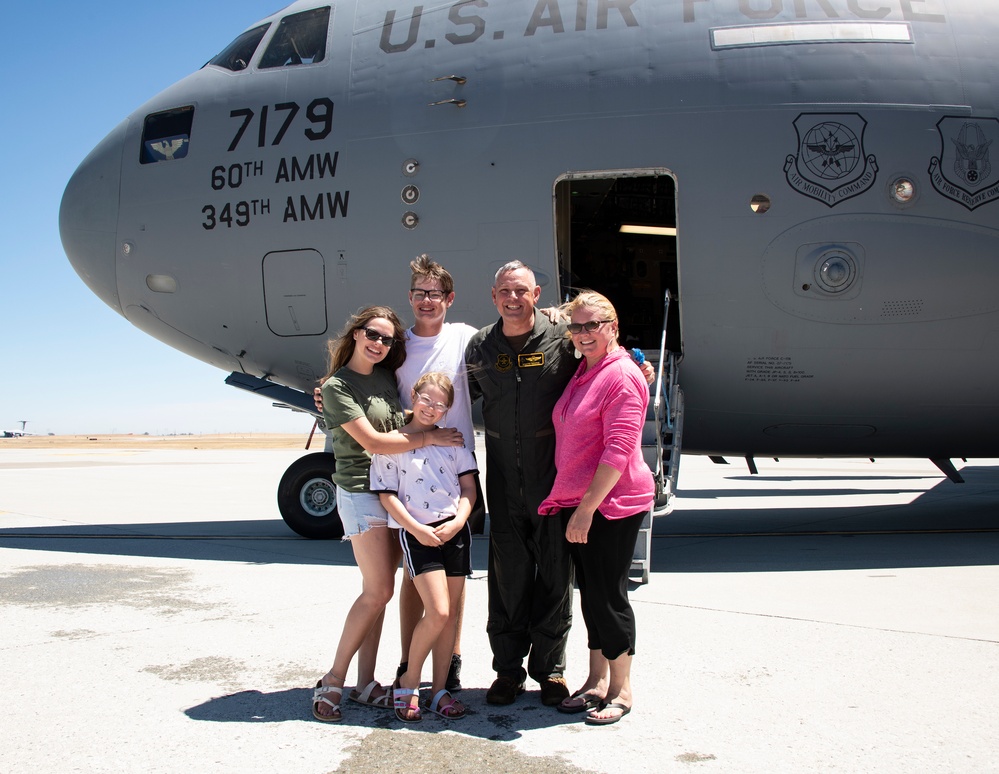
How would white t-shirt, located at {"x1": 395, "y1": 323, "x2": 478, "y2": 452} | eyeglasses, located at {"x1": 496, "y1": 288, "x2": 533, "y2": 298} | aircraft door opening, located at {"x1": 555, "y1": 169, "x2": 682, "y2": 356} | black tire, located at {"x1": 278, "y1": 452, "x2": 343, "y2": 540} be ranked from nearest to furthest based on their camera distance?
eyeglasses, located at {"x1": 496, "y1": 288, "x2": 533, "y2": 298} → white t-shirt, located at {"x1": 395, "y1": 323, "x2": 478, "y2": 452} → black tire, located at {"x1": 278, "y1": 452, "x2": 343, "y2": 540} → aircraft door opening, located at {"x1": 555, "y1": 169, "x2": 682, "y2": 356}

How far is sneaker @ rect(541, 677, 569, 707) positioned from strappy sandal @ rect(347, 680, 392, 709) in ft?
2.19

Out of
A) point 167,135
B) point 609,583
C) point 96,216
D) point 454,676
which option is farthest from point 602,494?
point 96,216

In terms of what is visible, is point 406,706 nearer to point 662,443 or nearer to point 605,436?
point 605,436

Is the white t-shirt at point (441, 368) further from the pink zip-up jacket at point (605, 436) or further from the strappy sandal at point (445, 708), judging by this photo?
the strappy sandal at point (445, 708)

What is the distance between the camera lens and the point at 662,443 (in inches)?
283

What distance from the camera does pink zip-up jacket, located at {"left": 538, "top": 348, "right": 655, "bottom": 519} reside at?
144 inches

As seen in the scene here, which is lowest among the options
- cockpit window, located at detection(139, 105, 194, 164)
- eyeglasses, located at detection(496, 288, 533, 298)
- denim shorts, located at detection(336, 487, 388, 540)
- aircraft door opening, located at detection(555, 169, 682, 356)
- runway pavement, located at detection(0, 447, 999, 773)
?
runway pavement, located at detection(0, 447, 999, 773)

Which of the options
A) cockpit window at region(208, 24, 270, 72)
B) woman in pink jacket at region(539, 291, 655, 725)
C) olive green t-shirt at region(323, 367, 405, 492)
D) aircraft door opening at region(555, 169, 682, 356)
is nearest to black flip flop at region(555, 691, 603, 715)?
woman in pink jacket at region(539, 291, 655, 725)

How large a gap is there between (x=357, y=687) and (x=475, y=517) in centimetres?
90

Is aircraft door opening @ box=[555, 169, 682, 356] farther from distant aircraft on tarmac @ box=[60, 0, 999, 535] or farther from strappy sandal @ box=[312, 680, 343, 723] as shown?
strappy sandal @ box=[312, 680, 343, 723]

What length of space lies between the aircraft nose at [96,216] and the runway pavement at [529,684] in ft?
8.95

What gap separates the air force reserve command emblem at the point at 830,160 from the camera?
730 cm

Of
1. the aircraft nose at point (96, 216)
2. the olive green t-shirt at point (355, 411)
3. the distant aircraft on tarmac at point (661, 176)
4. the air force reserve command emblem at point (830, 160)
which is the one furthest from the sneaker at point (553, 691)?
the aircraft nose at point (96, 216)

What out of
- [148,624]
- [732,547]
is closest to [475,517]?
[148,624]
